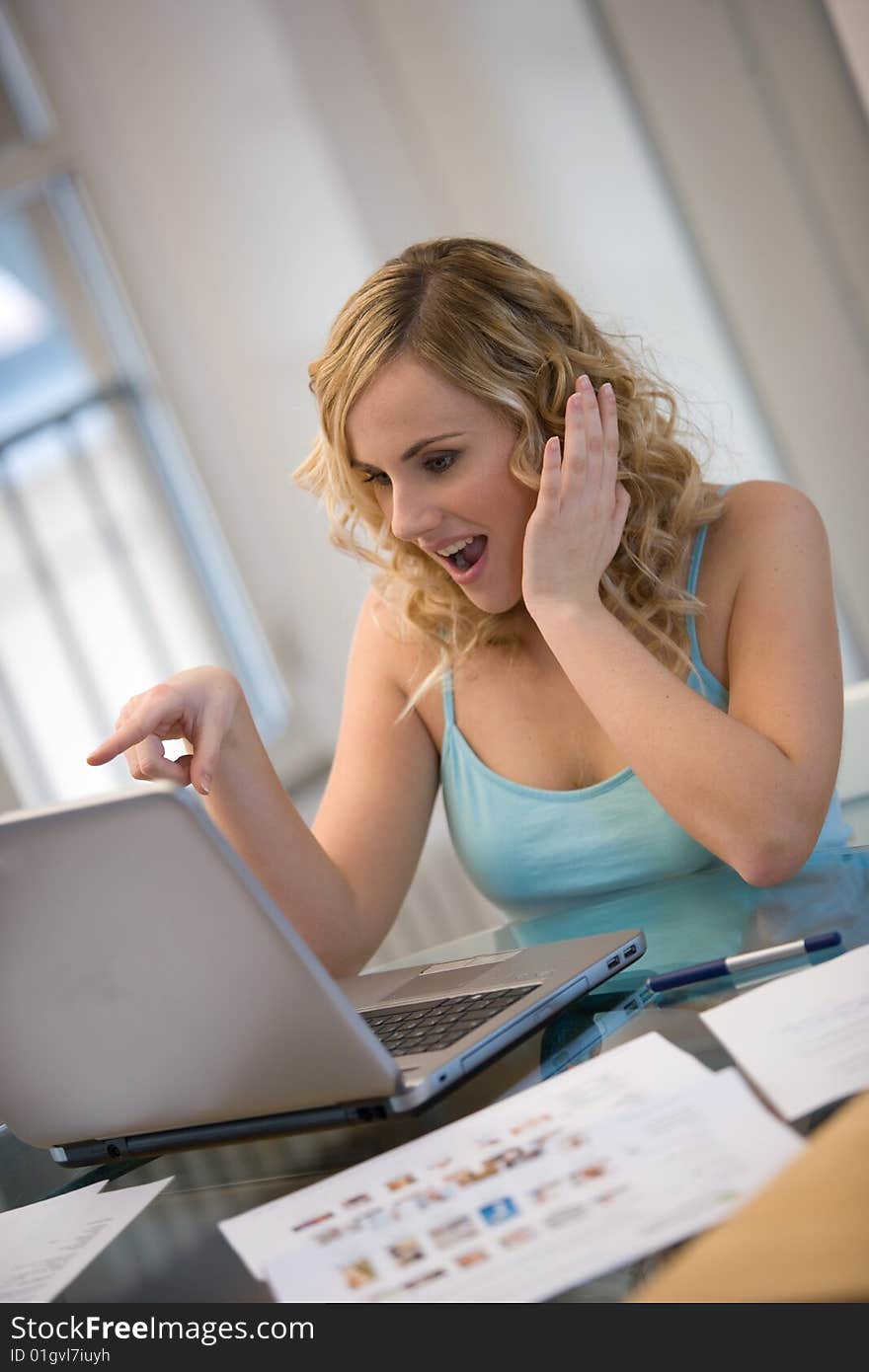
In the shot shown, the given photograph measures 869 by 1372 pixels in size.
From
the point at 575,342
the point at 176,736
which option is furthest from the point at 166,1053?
the point at 575,342

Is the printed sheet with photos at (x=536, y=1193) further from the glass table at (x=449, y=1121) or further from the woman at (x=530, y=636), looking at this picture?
the woman at (x=530, y=636)

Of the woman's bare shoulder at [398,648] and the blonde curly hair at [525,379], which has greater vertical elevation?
the blonde curly hair at [525,379]

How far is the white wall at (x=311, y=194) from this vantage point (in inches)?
100

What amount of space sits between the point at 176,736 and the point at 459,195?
5.55ft

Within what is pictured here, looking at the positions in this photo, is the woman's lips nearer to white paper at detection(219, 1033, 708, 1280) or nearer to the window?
white paper at detection(219, 1033, 708, 1280)

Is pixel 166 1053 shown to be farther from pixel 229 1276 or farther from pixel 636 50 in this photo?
pixel 636 50

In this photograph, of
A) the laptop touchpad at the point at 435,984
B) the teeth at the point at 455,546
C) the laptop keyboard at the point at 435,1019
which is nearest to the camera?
the laptop keyboard at the point at 435,1019

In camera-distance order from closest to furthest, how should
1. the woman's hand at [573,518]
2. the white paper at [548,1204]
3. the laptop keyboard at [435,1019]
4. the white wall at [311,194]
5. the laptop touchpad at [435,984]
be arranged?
the white paper at [548,1204] < the laptop keyboard at [435,1019] < the laptop touchpad at [435,984] < the woman's hand at [573,518] < the white wall at [311,194]

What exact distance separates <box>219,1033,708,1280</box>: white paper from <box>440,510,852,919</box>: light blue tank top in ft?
2.15

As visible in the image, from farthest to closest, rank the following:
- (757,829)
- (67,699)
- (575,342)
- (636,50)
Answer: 1. (67,699)
2. (636,50)
3. (575,342)
4. (757,829)

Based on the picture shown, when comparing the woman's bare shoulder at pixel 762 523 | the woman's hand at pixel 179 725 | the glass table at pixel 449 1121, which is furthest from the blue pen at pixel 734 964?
the woman's bare shoulder at pixel 762 523

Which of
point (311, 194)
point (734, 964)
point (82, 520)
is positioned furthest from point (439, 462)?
point (82, 520)

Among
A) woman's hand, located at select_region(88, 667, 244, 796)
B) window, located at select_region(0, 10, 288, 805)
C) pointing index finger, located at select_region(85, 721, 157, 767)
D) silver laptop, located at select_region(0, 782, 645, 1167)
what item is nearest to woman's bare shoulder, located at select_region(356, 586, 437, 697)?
woman's hand, located at select_region(88, 667, 244, 796)

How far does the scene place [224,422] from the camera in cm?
282
